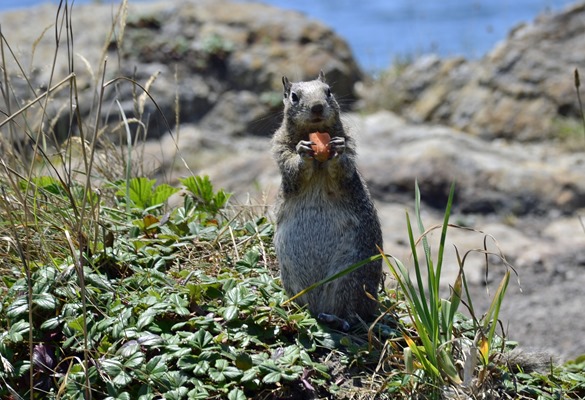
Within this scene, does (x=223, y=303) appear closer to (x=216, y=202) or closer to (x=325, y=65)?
(x=216, y=202)

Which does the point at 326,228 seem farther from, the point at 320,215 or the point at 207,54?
the point at 207,54

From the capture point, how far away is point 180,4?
43.8ft

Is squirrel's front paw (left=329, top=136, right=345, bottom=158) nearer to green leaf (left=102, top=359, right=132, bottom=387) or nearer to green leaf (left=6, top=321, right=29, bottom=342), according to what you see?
green leaf (left=102, top=359, right=132, bottom=387)

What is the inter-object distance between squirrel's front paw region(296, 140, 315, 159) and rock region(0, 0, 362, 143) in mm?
7341

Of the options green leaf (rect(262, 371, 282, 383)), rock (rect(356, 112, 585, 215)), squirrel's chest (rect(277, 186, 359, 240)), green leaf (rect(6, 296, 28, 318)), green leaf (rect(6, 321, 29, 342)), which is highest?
squirrel's chest (rect(277, 186, 359, 240))

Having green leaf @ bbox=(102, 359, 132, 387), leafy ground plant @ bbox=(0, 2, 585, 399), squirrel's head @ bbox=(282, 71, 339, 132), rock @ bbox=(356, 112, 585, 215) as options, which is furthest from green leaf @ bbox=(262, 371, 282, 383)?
rock @ bbox=(356, 112, 585, 215)

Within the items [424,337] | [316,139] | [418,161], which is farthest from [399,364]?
[418,161]

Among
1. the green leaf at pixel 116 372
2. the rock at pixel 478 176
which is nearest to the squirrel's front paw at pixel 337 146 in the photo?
the green leaf at pixel 116 372

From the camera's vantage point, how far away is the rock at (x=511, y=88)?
11156 mm

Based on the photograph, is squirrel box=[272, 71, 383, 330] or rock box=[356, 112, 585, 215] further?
rock box=[356, 112, 585, 215]

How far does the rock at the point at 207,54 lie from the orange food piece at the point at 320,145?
7.28 m

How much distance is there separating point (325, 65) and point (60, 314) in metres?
9.07

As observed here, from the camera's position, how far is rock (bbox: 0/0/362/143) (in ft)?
39.6

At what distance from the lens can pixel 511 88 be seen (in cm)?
1159
